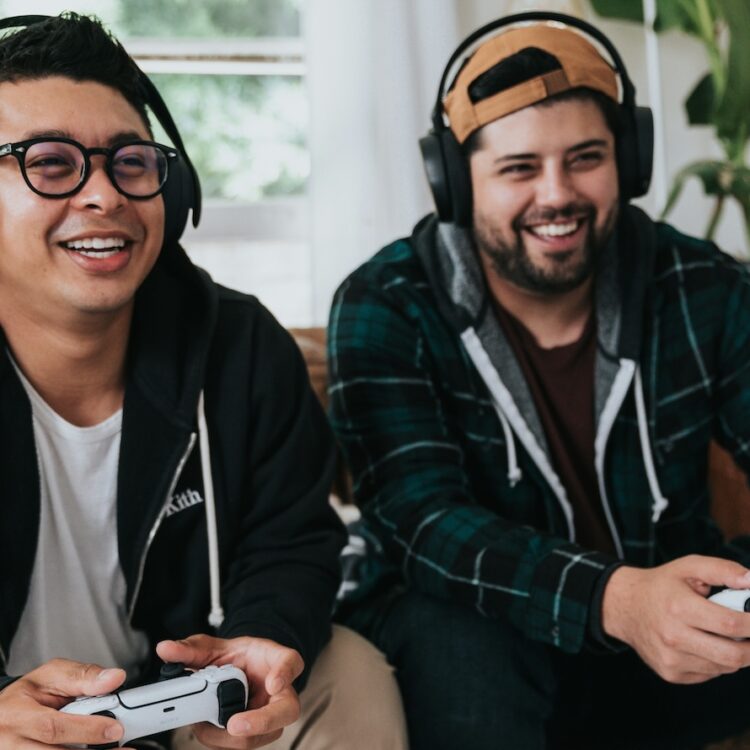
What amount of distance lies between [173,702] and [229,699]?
6 centimetres

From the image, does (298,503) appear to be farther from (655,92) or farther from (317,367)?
(655,92)

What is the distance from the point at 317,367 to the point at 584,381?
559 millimetres

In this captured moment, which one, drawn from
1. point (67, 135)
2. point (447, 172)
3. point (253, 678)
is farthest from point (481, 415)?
point (67, 135)

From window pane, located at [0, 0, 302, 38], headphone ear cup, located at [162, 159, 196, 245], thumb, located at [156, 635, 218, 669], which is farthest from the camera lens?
window pane, located at [0, 0, 302, 38]

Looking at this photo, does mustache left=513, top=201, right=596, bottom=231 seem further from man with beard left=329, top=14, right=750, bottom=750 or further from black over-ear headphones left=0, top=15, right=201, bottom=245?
black over-ear headphones left=0, top=15, right=201, bottom=245

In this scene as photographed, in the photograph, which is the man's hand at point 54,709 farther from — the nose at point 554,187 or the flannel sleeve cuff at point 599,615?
the nose at point 554,187

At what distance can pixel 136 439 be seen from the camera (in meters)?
1.25

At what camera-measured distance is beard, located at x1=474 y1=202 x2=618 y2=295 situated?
1.53 m

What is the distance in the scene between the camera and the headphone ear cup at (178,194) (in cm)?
125

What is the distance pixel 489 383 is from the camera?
5.01ft

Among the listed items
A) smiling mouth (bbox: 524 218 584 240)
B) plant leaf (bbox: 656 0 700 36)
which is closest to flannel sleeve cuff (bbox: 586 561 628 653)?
smiling mouth (bbox: 524 218 584 240)

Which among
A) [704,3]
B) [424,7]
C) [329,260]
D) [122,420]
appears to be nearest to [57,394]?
[122,420]

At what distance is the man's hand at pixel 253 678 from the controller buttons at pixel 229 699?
0.01 metres

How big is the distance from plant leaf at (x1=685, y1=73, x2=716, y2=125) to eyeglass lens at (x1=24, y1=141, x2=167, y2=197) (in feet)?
5.68
